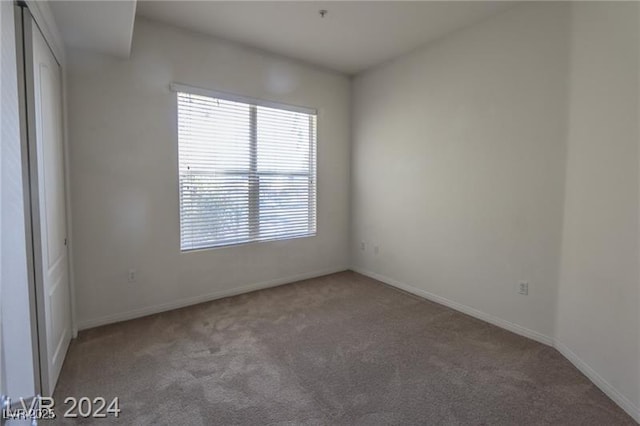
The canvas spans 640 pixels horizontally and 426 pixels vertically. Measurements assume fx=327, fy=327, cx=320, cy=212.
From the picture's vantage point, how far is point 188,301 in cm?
343

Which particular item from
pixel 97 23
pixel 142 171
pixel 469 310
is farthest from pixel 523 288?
pixel 97 23

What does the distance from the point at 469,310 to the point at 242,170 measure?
2.81 meters

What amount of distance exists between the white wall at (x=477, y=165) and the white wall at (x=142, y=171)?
1.53 m

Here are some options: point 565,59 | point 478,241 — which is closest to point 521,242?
point 478,241

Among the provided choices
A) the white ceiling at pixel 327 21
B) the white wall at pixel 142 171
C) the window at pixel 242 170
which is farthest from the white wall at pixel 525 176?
Answer: the white wall at pixel 142 171

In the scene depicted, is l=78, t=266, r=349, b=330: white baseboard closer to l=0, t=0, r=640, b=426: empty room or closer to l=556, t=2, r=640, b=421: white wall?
l=0, t=0, r=640, b=426: empty room

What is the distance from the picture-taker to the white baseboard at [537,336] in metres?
1.93

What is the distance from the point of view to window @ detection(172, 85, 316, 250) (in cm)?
336

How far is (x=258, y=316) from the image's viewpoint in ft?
10.4

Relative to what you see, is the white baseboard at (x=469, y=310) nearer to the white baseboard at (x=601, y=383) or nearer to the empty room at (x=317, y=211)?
the empty room at (x=317, y=211)

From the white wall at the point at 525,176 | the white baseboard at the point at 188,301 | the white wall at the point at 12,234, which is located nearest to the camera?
the white wall at the point at 12,234

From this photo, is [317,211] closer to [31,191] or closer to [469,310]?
[469,310]

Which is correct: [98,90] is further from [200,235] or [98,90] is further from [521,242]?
[521,242]

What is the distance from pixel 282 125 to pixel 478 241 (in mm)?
2542
